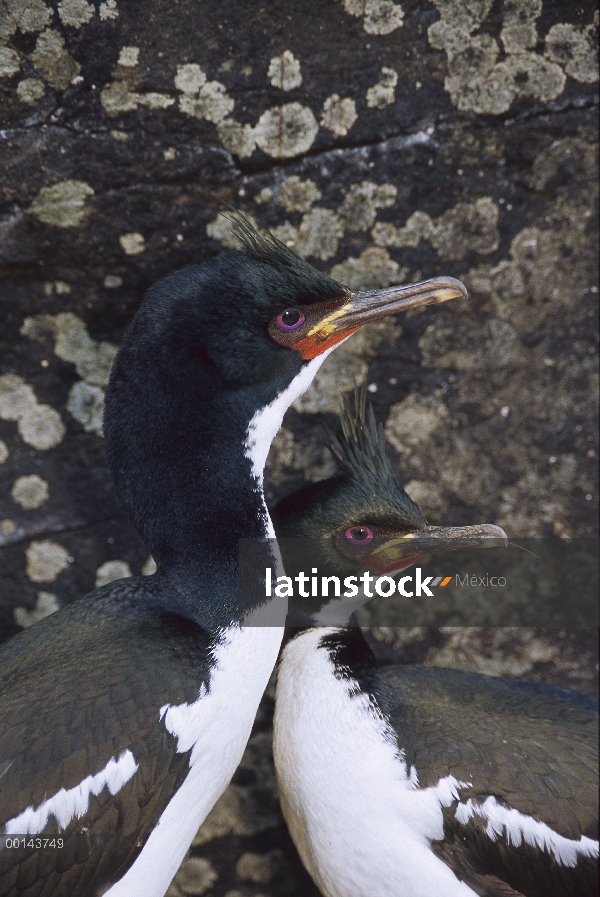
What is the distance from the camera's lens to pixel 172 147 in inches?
76.3

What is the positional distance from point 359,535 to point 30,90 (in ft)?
4.70

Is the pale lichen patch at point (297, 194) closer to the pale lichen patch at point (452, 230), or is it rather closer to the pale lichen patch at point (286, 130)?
the pale lichen patch at point (286, 130)

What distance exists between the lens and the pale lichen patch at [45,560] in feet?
7.11

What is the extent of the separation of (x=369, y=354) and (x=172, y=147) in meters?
0.80

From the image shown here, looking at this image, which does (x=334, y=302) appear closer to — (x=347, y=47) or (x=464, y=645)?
(x=347, y=47)

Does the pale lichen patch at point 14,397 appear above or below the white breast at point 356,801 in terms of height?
above

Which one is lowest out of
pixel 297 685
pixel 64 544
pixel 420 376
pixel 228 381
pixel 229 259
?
pixel 297 685

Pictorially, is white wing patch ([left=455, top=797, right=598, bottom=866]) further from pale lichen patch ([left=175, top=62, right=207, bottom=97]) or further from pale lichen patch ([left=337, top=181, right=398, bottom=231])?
pale lichen patch ([left=175, top=62, right=207, bottom=97])

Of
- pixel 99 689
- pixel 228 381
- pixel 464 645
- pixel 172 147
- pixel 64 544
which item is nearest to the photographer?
pixel 99 689

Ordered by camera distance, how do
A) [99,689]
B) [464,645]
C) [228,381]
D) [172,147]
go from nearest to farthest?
1. [99,689]
2. [228,381]
3. [172,147]
4. [464,645]

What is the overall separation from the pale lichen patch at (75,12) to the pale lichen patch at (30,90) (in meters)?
0.16

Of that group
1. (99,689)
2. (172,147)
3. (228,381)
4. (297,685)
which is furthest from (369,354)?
(99,689)

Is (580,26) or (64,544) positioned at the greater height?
(580,26)

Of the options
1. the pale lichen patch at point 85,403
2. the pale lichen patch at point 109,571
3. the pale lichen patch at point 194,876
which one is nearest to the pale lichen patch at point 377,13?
the pale lichen patch at point 85,403
